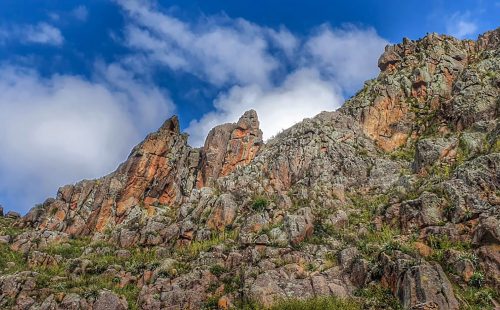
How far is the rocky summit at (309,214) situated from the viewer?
5034 centimetres

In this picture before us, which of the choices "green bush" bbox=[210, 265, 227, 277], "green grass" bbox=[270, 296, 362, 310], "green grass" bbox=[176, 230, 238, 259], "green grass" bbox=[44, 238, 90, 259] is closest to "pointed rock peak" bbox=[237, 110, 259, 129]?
"green grass" bbox=[176, 230, 238, 259]

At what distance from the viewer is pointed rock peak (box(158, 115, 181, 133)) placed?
94625 mm

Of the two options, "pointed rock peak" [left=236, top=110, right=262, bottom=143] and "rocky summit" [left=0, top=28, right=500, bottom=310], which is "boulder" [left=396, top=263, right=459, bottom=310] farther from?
"pointed rock peak" [left=236, top=110, right=262, bottom=143]

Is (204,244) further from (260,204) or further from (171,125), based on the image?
(171,125)

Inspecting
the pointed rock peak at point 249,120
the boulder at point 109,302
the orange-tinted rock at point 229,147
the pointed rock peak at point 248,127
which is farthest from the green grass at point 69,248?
the pointed rock peak at point 249,120

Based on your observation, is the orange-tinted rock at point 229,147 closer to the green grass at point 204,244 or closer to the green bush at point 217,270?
the green grass at point 204,244

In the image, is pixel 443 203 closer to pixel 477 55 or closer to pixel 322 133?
pixel 322 133

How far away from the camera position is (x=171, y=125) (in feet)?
314

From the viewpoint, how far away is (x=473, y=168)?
5722 centimetres

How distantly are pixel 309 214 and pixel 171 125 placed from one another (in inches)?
1651

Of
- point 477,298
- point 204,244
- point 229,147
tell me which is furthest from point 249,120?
point 477,298

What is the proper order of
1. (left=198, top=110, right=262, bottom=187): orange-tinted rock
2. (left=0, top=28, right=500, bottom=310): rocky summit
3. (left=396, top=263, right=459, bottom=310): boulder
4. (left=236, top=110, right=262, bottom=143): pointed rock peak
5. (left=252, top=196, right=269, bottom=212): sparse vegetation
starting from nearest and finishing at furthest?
1. (left=396, top=263, right=459, bottom=310): boulder
2. (left=0, top=28, right=500, bottom=310): rocky summit
3. (left=252, top=196, right=269, bottom=212): sparse vegetation
4. (left=198, top=110, right=262, bottom=187): orange-tinted rock
5. (left=236, top=110, right=262, bottom=143): pointed rock peak

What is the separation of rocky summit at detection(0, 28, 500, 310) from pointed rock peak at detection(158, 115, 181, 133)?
45 cm

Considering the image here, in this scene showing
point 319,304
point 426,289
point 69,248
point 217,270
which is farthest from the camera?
point 69,248
